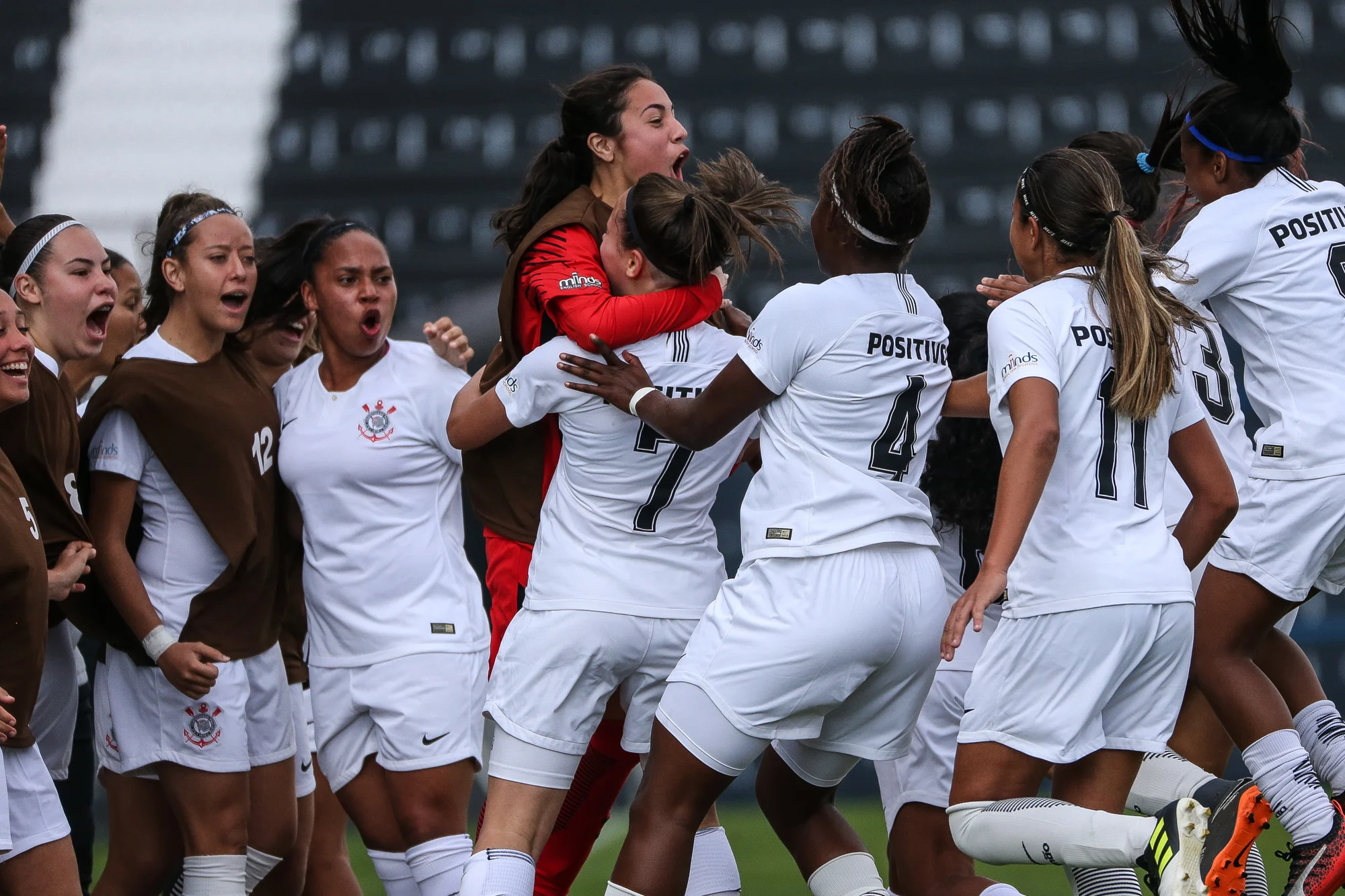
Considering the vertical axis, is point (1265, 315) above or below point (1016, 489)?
above

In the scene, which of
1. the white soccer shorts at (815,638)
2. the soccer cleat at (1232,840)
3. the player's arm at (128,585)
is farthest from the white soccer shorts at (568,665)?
the soccer cleat at (1232,840)

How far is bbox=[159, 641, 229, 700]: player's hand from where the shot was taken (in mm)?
3684

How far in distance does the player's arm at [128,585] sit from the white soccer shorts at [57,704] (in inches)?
7.3

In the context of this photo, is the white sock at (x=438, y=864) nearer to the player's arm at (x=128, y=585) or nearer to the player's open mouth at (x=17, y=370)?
the player's arm at (x=128, y=585)

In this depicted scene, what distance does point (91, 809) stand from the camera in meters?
4.84

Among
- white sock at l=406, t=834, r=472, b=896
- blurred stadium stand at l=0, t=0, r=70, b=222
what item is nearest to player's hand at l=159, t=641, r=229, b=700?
white sock at l=406, t=834, r=472, b=896

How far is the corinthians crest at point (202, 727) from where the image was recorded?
3777 mm

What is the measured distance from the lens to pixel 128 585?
12.2ft

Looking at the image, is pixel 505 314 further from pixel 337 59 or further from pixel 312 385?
pixel 337 59

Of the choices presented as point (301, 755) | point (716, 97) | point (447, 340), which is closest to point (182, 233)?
point (447, 340)

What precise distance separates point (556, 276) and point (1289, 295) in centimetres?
181

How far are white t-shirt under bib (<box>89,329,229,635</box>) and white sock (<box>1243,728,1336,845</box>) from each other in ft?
8.32

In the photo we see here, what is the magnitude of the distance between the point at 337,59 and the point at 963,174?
3.62m

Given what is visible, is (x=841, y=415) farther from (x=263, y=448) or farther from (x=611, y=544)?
(x=263, y=448)
